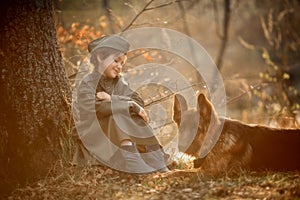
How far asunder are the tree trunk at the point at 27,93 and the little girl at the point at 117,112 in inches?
18.2

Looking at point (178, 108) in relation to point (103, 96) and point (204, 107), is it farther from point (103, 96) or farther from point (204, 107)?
point (103, 96)

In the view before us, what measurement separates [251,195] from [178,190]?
0.80 meters

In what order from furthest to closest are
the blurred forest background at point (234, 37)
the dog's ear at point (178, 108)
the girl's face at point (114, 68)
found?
the blurred forest background at point (234, 37) < the dog's ear at point (178, 108) < the girl's face at point (114, 68)

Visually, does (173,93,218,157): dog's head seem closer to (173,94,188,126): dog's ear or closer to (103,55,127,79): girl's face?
(173,94,188,126): dog's ear

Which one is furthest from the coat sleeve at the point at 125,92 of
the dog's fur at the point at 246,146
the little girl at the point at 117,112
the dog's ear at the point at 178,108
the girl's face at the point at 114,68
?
the dog's fur at the point at 246,146

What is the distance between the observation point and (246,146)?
5.98 meters

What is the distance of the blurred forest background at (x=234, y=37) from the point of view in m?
9.91

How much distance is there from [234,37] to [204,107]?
16173 millimetres

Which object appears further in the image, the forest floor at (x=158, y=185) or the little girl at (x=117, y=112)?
the little girl at (x=117, y=112)

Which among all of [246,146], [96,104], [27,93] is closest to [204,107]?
[246,146]

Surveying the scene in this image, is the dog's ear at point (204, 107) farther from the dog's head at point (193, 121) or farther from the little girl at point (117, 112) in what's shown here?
the little girl at point (117, 112)

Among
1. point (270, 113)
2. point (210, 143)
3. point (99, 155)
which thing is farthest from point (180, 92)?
point (270, 113)

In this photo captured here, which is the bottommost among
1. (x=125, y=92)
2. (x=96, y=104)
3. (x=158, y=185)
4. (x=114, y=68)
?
(x=158, y=185)

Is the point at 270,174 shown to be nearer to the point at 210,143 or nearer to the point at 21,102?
the point at 210,143
